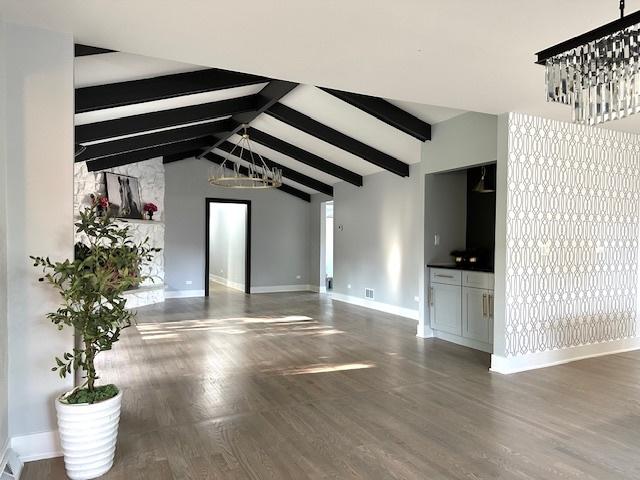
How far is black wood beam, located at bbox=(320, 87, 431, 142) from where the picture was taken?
5508mm

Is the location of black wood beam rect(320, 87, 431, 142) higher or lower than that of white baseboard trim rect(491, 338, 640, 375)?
higher

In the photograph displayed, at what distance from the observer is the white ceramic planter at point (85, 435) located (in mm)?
2332

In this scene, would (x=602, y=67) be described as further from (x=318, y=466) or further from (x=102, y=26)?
(x=102, y=26)

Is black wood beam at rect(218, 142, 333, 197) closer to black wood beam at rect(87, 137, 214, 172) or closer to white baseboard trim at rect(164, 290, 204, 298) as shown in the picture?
black wood beam at rect(87, 137, 214, 172)

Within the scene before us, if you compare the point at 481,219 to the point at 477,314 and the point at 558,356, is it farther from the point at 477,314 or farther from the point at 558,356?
the point at 558,356

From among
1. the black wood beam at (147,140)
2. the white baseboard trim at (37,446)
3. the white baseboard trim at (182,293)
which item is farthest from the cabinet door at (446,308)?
the white baseboard trim at (182,293)

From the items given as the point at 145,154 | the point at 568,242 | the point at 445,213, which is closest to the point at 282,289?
the point at 145,154

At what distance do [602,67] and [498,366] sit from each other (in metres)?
3.17

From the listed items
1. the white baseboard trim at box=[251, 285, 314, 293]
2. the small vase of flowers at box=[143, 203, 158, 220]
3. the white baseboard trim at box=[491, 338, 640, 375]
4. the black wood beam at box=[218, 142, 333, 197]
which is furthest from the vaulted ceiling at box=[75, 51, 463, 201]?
the white baseboard trim at box=[251, 285, 314, 293]

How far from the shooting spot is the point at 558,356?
4.70 m

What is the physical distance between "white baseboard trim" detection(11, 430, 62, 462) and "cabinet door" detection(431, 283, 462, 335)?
434 cm

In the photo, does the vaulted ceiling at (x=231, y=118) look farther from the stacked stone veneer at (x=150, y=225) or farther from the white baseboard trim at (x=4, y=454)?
the white baseboard trim at (x=4, y=454)

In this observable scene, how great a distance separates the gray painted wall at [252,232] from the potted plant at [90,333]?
769 cm

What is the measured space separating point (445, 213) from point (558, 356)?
2263mm
